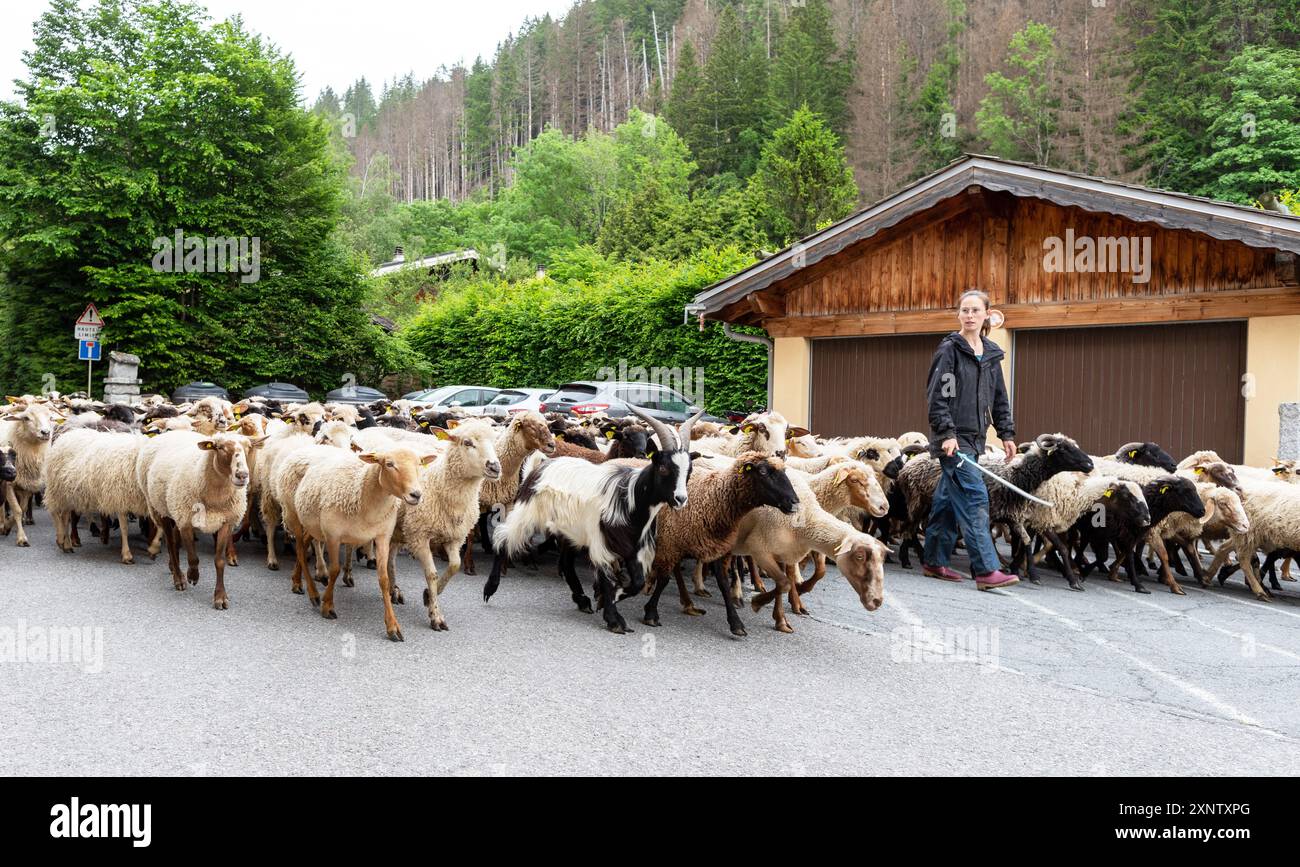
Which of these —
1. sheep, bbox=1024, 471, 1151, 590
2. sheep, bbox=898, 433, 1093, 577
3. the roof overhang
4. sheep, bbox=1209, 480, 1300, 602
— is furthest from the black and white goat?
the roof overhang

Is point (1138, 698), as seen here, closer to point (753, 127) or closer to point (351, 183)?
point (753, 127)

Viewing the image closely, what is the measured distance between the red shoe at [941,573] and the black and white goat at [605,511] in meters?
3.51

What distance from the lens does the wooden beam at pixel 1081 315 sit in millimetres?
11992

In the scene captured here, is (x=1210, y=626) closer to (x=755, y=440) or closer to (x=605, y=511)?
(x=755, y=440)

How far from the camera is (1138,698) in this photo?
17.3ft

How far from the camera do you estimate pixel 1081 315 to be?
44.4ft

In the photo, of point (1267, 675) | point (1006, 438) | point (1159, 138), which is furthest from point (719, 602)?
point (1159, 138)

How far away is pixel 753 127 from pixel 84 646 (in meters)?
59.4

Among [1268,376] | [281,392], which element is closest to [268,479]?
[1268,376]

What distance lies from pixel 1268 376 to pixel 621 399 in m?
12.7

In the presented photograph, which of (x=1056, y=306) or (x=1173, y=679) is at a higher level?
(x=1056, y=306)

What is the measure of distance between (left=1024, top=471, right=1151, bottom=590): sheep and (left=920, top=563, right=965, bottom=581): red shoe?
80 cm

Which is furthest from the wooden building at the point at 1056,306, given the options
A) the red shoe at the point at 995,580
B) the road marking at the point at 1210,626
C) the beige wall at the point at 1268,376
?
the red shoe at the point at 995,580

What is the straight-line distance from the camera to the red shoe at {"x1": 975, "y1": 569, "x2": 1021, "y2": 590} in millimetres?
8297
